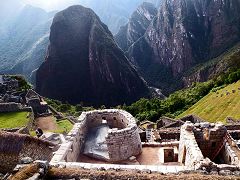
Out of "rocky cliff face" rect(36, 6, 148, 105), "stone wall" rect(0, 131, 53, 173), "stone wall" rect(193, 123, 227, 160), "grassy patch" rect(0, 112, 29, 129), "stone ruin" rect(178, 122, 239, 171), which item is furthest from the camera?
"rocky cliff face" rect(36, 6, 148, 105)

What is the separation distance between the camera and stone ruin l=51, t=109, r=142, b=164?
16394mm

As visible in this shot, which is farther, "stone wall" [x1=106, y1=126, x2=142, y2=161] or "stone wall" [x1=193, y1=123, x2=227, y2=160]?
"stone wall" [x1=193, y1=123, x2=227, y2=160]

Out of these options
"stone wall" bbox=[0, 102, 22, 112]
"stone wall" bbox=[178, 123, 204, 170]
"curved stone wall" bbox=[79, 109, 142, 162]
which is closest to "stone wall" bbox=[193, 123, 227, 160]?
"stone wall" bbox=[178, 123, 204, 170]

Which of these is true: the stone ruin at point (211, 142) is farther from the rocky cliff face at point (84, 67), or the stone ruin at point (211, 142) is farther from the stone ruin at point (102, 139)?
the rocky cliff face at point (84, 67)

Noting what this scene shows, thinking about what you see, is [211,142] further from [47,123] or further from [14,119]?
[47,123]

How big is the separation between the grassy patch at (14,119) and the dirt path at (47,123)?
201 centimetres

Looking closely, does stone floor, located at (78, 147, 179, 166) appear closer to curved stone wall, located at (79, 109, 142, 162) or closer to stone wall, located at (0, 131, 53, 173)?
curved stone wall, located at (79, 109, 142, 162)

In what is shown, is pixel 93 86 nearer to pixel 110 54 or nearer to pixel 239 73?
pixel 110 54

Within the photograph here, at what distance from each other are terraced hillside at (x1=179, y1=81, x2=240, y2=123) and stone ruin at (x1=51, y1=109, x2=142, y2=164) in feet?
153

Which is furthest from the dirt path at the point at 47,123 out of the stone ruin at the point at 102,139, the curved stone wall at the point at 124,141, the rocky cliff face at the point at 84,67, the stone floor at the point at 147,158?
the rocky cliff face at the point at 84,67

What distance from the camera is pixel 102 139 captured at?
18.7 meters

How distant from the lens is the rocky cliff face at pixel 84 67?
7087 inches

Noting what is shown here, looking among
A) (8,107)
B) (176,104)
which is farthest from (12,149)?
(176,104)

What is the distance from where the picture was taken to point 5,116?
46.6 metres
